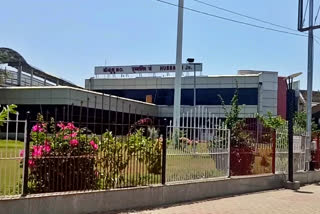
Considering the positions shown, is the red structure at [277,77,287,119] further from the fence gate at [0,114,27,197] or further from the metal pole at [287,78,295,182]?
the fence gate at [0,114,27,197]

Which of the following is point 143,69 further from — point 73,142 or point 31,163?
point 31,163

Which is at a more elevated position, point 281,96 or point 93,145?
point 281,96

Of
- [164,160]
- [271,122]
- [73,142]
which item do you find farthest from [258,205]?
[271,122]

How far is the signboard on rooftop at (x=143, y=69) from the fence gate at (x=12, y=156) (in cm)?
5366

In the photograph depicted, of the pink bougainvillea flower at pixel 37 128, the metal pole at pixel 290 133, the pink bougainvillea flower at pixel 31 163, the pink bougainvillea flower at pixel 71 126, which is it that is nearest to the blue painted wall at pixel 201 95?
the metal pole at pixel 290 133

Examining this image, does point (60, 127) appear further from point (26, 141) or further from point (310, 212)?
point (310, 212)

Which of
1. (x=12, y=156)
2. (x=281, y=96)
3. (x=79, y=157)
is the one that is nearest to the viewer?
(x=12, y=156)

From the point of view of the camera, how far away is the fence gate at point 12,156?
7898 mm

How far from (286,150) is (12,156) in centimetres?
1111

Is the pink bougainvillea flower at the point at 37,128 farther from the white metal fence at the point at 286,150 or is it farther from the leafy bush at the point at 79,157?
the white metal fence at the point at 286,150

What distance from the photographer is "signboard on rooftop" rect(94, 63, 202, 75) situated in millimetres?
61906

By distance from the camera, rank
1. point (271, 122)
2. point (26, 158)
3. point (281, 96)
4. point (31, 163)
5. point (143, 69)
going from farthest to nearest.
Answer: point (143, 69) < point (281, 96) < point (271, 122) < point (31, 163) < point (26, 158)

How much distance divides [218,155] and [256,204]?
180cm

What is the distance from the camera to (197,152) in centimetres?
1216
